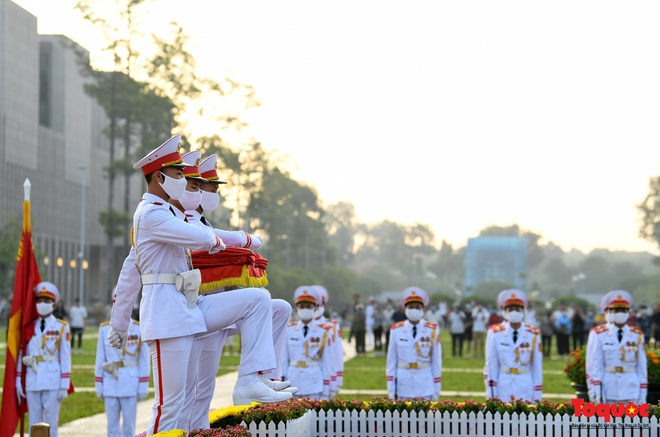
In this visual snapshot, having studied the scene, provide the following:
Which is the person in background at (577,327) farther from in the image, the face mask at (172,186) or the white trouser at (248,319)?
the face mask at (172,186)

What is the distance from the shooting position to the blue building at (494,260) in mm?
167750

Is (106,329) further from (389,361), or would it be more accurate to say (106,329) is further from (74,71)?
(74,71)

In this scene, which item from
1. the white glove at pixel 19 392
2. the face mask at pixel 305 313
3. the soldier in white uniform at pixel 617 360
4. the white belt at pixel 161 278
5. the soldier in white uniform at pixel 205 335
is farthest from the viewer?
the face mask at pixel 305 313

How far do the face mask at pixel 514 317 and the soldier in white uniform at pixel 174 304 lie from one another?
7525 mm

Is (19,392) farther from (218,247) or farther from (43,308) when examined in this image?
(218,247)

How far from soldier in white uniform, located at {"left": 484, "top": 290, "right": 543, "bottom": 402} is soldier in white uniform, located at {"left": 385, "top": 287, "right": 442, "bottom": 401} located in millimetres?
708

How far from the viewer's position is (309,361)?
14883 mm

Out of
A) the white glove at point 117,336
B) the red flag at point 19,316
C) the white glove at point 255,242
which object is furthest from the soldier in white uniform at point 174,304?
the red flag at point 19,316

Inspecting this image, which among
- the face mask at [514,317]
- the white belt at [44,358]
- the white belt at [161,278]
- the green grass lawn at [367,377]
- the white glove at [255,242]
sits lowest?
the green grass lawn at [367,377]

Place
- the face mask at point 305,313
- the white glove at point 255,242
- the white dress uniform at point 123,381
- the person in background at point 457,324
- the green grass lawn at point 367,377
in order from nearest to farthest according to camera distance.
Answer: the white glove at point 255,242
the white dress uniform at point 123,381
the face mask at point 305,313
the green grass lawn at point 367,377
the person in background at point 457,324

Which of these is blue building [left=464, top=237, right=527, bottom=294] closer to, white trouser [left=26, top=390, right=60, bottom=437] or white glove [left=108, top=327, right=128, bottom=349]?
white trouser [left=26, top=390, right=60, bottom=437]

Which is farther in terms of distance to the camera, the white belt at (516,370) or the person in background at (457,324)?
the person in background at (457,324)

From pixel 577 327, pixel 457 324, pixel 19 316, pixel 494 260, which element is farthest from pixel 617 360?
pixel 494 260

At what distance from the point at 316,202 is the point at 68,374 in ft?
334
